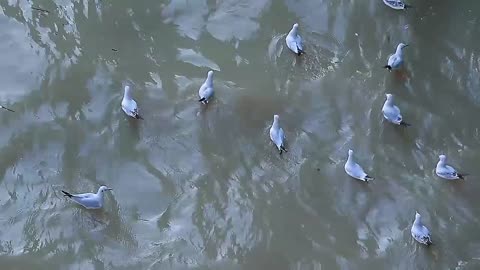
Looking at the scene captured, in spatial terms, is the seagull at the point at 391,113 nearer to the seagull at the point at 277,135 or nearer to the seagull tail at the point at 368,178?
the seagull tail at the point at 368,178

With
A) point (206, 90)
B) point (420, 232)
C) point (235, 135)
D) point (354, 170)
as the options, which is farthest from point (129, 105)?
point (420, 232)

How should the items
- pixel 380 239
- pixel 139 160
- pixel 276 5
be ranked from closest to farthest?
pixel 380 239, pixel 139 160, pixel 276 5

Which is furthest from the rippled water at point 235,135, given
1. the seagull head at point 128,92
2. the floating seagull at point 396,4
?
the seagull head at point 128,92

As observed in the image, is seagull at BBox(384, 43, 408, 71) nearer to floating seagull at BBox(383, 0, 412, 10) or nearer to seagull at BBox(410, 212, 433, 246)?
floating seagull at BBox(383, 0, 412, 10)

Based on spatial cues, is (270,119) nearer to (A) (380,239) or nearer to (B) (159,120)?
(B) (159,120)

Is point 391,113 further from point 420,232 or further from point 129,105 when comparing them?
point 129,105

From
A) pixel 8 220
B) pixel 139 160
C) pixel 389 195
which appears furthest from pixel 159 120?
pixel 389 195

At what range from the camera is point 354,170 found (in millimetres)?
9414

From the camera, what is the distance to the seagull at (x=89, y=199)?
907 centimetres

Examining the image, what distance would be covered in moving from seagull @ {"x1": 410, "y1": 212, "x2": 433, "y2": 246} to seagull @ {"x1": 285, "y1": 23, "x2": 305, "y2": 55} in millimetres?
3224

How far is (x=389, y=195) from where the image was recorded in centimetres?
941

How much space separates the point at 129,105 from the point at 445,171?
14.3 ft

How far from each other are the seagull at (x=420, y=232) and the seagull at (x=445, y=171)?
2.76 feet

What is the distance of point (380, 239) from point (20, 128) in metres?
5.09
